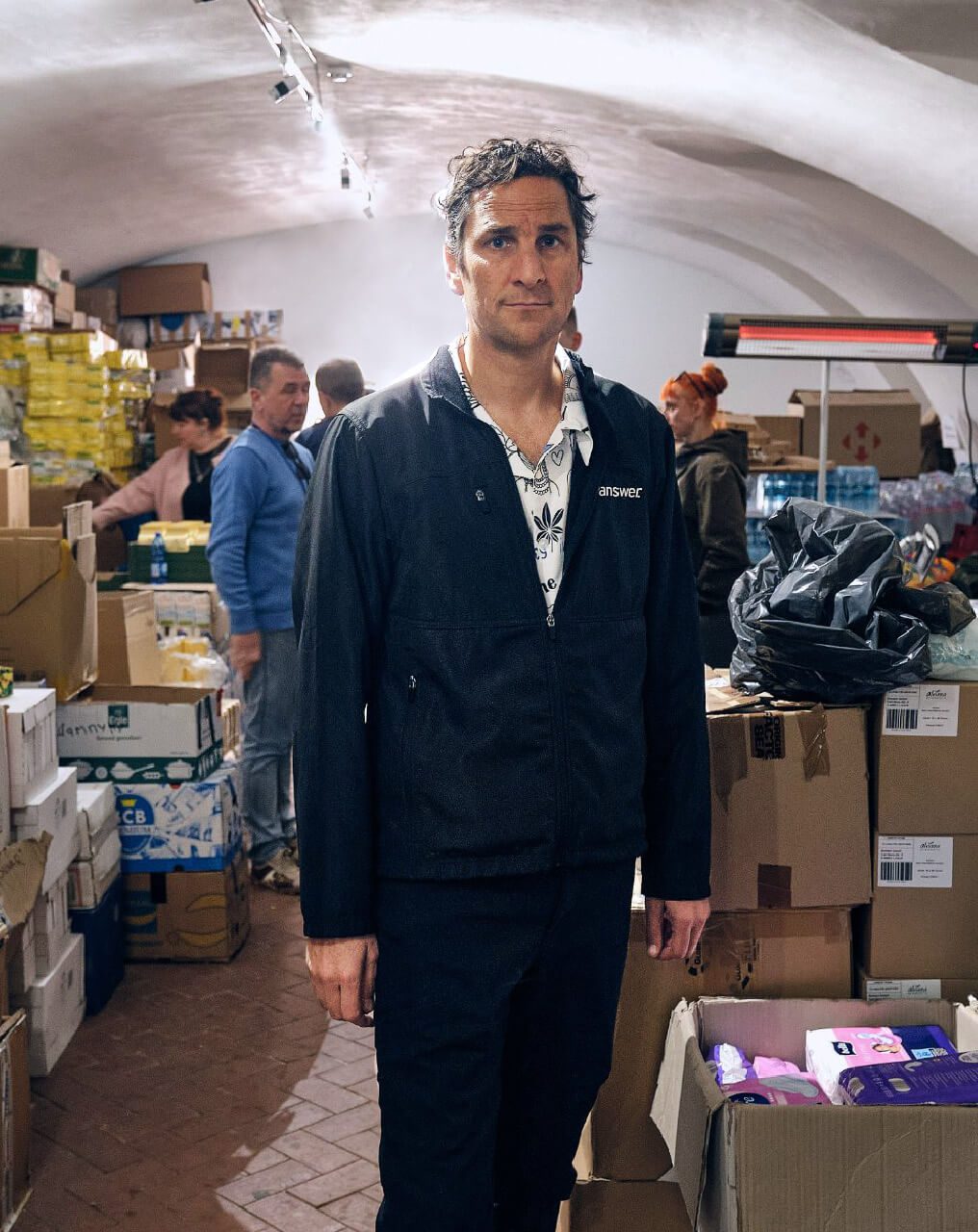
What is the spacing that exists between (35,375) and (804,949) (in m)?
7.56

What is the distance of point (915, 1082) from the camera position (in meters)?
2.12

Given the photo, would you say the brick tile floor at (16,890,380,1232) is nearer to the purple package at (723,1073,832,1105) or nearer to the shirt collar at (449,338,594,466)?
the purple package at (723,1073,832,1105)

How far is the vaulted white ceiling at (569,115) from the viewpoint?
5.29 metres

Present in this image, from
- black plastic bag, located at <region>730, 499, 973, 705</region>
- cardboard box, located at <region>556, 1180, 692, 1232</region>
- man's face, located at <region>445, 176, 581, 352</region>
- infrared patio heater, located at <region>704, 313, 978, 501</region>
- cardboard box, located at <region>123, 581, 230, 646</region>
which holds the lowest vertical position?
cardboard box, located at <region>556, 1180, 692, 1232</region>

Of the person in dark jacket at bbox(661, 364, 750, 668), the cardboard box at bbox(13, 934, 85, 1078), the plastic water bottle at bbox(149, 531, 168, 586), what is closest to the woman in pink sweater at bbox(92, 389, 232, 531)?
the plastic water bottle at bbox(149, 531, 168, 586)

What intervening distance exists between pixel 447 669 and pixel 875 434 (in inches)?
256

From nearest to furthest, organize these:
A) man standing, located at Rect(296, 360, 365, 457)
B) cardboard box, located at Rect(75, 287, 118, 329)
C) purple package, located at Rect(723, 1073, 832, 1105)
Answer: purple package, located at Rect(723, 1073, 832, 1105), man standing, located at Rect(296, 360, 365, 457), cardboard box, located at Rect(75, 287, 118, 329)

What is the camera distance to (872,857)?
251cm

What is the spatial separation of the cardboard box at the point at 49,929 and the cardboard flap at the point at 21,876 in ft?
0.56

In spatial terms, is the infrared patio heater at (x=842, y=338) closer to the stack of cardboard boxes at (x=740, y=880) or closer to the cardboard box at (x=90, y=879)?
the stack of cardboard boxes at (x=740, y=880)

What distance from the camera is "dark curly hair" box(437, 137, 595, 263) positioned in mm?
1872

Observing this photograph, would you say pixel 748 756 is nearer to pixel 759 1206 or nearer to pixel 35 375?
pixel 759 1206

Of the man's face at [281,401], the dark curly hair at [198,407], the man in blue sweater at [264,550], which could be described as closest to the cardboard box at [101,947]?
the man in blue sweater at [264,550]

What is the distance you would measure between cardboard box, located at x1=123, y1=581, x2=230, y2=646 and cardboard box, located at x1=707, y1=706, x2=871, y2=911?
3.51m
